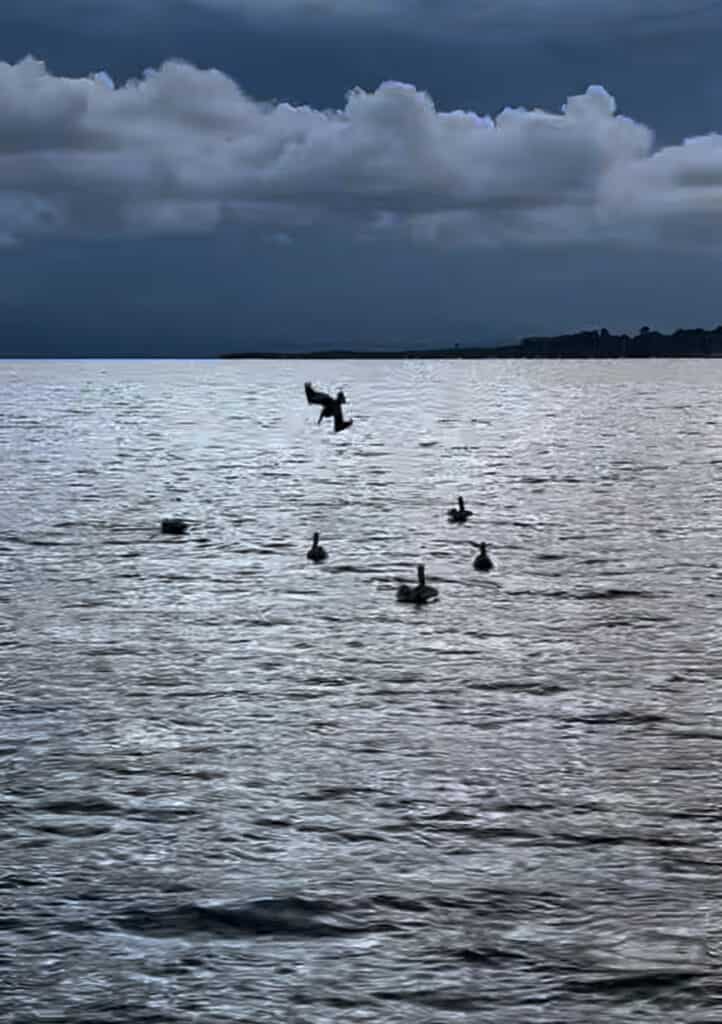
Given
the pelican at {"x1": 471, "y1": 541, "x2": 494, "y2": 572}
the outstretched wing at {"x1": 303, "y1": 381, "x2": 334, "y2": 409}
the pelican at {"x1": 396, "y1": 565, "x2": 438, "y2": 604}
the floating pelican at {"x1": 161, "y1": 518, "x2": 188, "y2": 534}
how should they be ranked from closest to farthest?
the outstretched wing at {"x1": 303, "y1": 381, "x2": 334, "y2": 409} → the pelican at {"x1": 396, "y1": 565, "x2": 438, "y2": 604} → the pelican at {"x1": 471, "y1": 541, "x2": 494, "y2": 572} → the floating pelican at {"x1": 161, "y1": 518, "x2": 188, "y2": 534}

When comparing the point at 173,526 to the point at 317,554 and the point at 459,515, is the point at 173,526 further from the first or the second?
the point at 459,515

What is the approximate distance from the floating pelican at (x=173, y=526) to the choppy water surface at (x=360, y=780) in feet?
7.05

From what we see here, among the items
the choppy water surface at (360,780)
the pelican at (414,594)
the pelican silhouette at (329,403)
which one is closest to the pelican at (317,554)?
the choppy water surface at (360,780)

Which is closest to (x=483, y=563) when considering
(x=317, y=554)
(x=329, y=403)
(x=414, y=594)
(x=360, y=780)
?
(x=317, y=554)

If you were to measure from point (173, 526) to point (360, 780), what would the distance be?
98.2ft

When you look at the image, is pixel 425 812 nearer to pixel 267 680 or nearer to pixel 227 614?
pixel 267 680

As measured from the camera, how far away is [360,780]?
2022cm

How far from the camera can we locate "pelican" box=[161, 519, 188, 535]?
49150mm

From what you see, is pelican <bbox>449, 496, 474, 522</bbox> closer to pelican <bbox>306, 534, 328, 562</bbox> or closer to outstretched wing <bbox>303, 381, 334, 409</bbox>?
pelican <bbox>306, 534, 328, 562</bbox>

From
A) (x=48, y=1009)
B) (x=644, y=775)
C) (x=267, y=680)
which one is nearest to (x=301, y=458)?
(x=267, y=680)

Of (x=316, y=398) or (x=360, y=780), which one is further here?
(x=316, y=398)

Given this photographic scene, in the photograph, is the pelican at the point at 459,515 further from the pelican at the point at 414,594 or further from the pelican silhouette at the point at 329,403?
the pelican silhouette at the point at 329,403

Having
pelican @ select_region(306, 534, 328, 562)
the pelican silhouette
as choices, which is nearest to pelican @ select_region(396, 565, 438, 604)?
the pelican silhouette

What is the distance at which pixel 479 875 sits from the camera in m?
16.6
